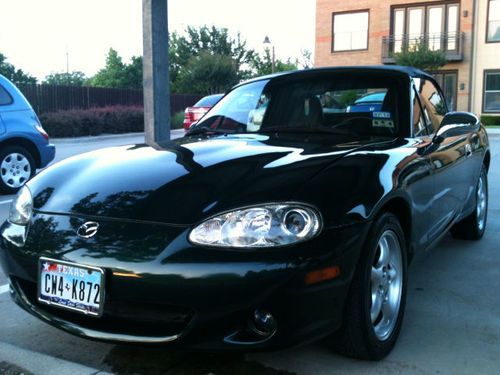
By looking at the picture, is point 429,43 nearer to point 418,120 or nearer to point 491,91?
point 491,91

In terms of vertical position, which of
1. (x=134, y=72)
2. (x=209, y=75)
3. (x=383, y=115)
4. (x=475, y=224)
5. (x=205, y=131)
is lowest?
(x=475, y=224)

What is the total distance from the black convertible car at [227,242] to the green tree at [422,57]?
22405 millimetres

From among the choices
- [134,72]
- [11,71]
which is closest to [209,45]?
[134,72]

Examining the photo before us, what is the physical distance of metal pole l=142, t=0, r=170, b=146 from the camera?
6082mm

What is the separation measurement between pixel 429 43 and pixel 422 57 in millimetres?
2765

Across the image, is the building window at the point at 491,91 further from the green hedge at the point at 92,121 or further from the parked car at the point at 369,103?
the parked car at the point at 369,103

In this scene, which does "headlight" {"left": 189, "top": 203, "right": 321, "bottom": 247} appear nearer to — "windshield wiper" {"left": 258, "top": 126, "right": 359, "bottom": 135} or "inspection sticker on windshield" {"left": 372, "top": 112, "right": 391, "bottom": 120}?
"windshield wiper" {"left": 258, "top": 126, "right": 359, "bottom": 135}

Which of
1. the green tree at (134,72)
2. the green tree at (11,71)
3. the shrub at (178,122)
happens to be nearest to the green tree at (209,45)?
the green tree at (134,72)

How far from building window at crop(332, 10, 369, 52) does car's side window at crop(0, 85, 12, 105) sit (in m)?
22.7

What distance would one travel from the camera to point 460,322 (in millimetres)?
3213

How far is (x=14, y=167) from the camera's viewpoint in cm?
809

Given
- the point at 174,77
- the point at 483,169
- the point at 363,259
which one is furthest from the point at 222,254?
the point at 174,77

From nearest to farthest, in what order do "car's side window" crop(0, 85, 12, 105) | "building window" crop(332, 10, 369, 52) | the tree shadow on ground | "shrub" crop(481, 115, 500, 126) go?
the tree shadow on ground, "car's side window" crop(0, 85, 12, 105), "shrub" crop(481, 115, 500, 126), "building window" crop(332, 10, 369, 52)

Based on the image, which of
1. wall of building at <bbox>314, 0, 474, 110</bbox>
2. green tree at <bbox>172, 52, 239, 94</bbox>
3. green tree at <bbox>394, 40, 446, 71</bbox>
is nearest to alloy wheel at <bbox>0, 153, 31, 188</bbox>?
green tree at <bbox>394, 40, 446, 71</bbox>
